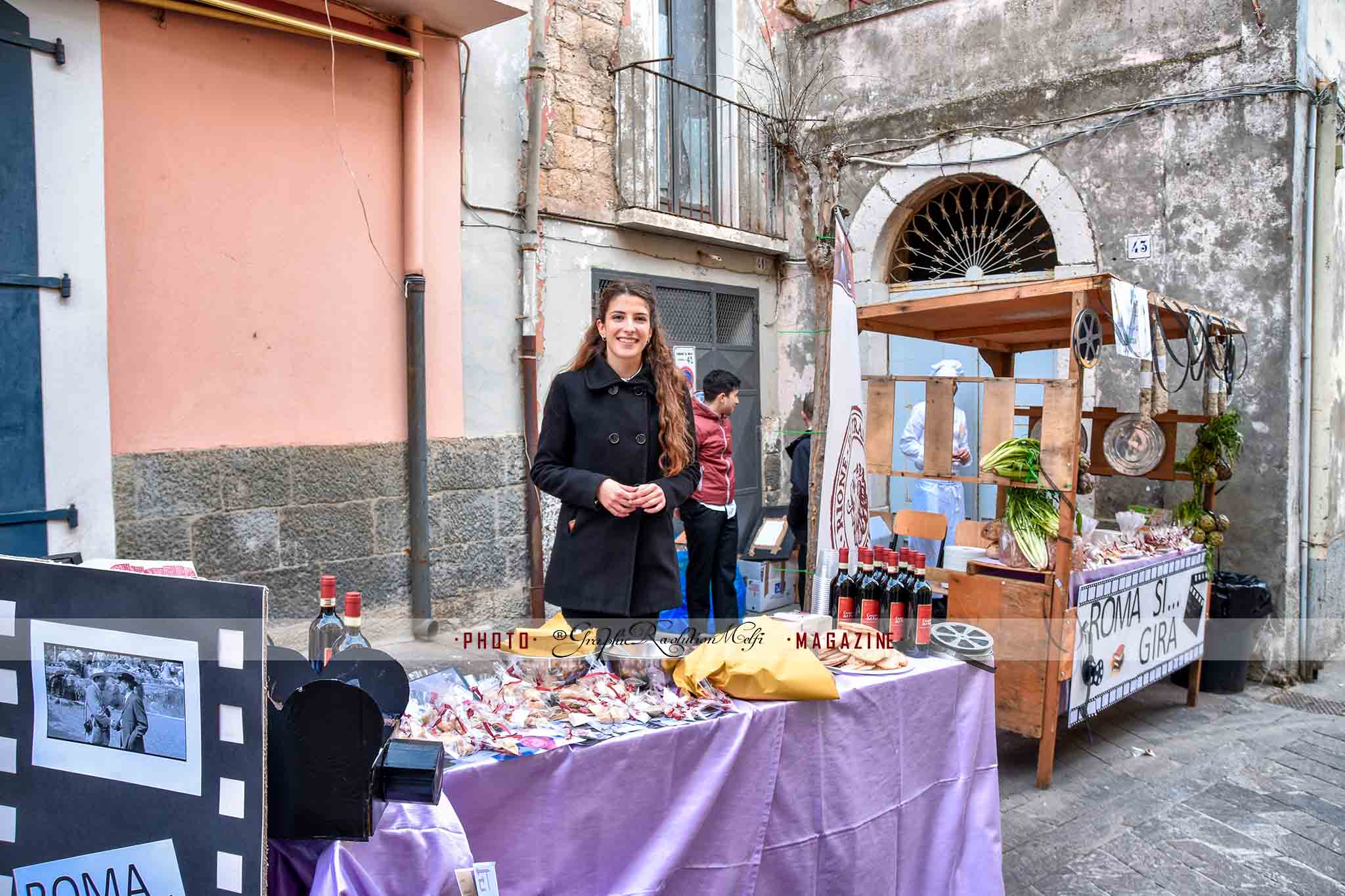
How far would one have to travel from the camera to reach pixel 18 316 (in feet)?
14.0

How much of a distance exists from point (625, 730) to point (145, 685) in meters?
1.10

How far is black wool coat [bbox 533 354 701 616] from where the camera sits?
3021mm

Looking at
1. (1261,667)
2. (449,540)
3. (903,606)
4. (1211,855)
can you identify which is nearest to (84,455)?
(449,540)

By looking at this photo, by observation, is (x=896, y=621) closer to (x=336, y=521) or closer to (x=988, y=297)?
(x=988, y=297)

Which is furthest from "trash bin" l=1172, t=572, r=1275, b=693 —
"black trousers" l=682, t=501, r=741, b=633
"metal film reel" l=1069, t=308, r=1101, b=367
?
"black trousers" l=682, t=501, r=741, b=633

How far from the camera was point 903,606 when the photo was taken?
3041mm

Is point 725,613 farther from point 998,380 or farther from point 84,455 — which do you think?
point 84,455

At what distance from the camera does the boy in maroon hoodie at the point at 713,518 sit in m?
5.91

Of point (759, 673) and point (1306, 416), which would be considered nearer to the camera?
point (759, 673)

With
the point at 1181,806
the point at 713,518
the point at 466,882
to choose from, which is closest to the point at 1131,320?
the point at 1181,806

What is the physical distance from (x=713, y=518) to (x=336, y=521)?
2.33 metres

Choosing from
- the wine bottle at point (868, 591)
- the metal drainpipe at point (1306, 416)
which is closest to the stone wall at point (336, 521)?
the wine bottle at point (868, 591)

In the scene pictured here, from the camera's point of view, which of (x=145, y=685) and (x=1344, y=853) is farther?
(x=1344, y=853)

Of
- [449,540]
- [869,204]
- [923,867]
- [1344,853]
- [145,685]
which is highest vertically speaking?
[869,204]
